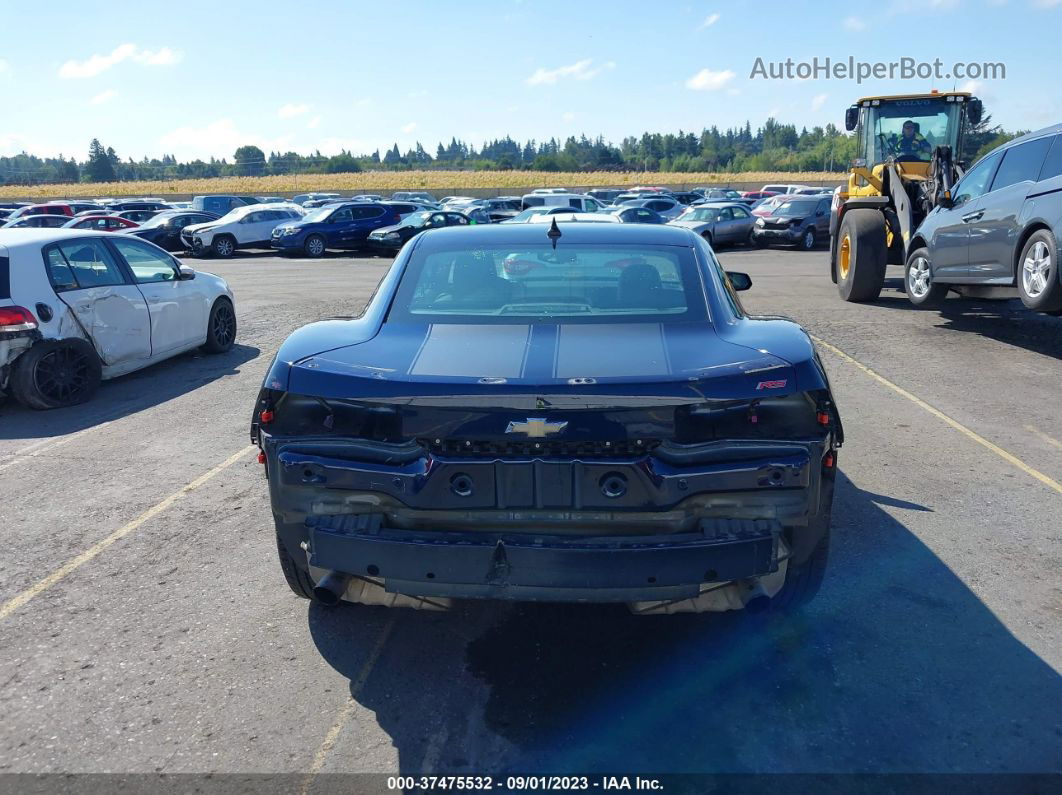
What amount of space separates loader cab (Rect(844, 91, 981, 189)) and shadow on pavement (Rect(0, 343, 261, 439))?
10.1 meters

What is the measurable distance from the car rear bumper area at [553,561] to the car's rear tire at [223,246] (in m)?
25.2

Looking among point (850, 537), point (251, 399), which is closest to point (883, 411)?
point (850, 537)

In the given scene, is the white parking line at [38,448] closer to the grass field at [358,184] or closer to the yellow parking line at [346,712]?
the yellow parking line at [346,712]

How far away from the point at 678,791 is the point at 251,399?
238 inches

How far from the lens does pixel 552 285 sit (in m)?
4.12

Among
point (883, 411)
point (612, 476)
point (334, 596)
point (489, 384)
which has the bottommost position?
point (883, 411)

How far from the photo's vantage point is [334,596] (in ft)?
10.6

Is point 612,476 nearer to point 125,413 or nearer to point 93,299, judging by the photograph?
point 125,413

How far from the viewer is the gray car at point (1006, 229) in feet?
27.2

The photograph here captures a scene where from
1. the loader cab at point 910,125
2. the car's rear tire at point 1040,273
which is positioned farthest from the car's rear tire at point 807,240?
the car's rear tire at point 1040,273

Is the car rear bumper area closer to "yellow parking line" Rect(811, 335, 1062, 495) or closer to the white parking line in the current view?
"yellow parking line" Rect(811, 335, 1062, 495)

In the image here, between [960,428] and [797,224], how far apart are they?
1910cm

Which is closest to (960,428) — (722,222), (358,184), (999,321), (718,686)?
(718,686)

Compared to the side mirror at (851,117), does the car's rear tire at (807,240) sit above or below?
below
